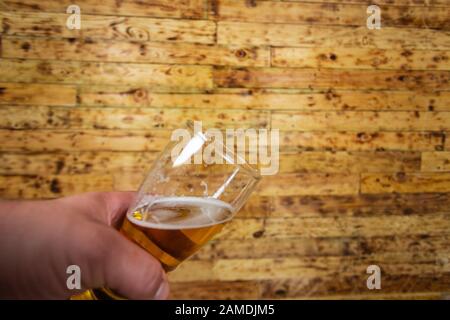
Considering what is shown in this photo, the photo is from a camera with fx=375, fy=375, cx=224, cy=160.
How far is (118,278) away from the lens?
627 mm

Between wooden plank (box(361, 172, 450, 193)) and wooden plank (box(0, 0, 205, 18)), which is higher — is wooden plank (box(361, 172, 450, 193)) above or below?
below

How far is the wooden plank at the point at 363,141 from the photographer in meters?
2.69

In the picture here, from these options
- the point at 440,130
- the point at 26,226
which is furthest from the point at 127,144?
the point at 440,130

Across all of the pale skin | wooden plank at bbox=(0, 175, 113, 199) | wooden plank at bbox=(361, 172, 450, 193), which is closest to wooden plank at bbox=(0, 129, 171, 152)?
wooden plank at bbox=(0, 175, 113, 199)

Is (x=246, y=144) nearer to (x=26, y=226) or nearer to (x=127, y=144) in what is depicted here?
(x=127, y=144)

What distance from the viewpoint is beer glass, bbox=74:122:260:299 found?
73cm

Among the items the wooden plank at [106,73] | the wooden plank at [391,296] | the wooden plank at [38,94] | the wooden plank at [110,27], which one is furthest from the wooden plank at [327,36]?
the wooden plank at [391,296]

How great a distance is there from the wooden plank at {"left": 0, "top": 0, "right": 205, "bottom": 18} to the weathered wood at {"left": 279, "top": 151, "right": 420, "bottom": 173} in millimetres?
1185

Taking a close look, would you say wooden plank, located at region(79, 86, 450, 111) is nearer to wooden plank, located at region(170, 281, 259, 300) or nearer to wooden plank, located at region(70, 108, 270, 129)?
wooden plank, located at region(70, 108, 270, 129)

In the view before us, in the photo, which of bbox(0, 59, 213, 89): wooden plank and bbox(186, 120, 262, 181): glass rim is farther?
bbox(0, 59, 213, 89): wooden plank

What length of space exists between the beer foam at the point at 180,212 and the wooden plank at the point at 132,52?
192 cm

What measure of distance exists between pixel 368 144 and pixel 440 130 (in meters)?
0.61

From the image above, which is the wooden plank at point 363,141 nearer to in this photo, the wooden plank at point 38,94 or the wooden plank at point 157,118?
the wooden plank at point 157,118

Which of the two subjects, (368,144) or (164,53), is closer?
(164,53)
